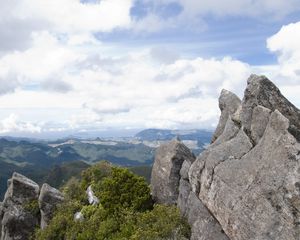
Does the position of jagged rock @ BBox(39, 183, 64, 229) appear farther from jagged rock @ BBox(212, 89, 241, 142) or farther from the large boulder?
the large boulder

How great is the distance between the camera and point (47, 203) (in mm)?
74500

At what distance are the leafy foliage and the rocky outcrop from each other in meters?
6.39

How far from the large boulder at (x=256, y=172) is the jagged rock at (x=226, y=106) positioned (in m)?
6.30

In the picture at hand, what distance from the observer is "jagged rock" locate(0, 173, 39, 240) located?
7725cm

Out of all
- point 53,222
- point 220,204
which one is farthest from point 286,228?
point 53,222

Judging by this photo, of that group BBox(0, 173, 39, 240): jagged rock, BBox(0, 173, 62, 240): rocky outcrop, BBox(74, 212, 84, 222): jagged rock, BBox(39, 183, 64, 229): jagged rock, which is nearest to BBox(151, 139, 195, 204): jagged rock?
BBox(74, 212, 84, 222): jagged rock

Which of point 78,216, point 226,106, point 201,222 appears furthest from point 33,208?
point 201,222

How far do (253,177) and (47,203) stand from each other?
48074 mm

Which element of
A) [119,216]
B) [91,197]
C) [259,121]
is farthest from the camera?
[91,197]

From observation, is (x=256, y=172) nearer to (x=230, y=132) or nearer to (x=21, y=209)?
(x=230, y=132)

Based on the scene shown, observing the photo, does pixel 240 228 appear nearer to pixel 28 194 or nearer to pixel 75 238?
pixel 75 238

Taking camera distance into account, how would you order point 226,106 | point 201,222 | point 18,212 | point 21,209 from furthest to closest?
point 21,209 → point 18,212 → point 226,106 → point 201,222

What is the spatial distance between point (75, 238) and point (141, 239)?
18201 mm

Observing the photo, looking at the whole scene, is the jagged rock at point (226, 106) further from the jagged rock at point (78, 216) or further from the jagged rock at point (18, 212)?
the jagged rock at point (18, 212)
